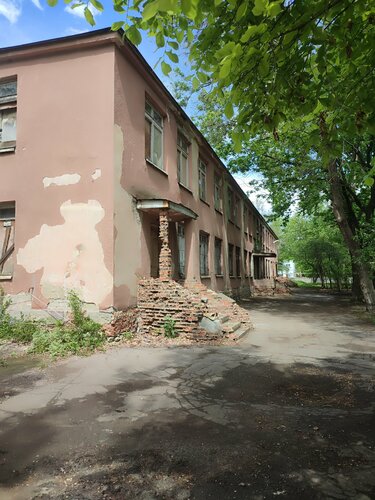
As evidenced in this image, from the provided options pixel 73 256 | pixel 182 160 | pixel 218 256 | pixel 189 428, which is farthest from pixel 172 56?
pixel 218 256

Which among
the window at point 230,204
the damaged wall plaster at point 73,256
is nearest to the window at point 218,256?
the window at point 230,204

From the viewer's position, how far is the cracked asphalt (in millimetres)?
2850

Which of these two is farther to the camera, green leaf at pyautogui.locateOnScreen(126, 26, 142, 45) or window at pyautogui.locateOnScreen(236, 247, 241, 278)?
window at pyautogui.locateOnScreen(236, 247, 241, 278)

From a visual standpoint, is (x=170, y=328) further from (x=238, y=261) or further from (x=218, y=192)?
(x=238, y=261)

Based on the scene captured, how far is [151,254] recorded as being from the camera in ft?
35.2

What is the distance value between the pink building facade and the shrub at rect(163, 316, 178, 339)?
41.1 inches

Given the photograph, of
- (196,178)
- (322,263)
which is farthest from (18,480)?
(322,263)

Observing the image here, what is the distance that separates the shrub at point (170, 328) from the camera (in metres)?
8.88

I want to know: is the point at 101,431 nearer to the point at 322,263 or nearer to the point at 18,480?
the point at 18,480

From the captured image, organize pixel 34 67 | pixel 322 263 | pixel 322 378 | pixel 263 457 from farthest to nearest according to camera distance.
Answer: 1. pixel 322 263
2. pixel 34 67
3. pixel 322 378
4. pixel 263 457

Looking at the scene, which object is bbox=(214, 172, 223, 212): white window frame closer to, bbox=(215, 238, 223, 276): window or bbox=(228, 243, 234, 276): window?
bbox=(215, 238, 223, 276): window

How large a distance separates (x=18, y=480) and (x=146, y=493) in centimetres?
106

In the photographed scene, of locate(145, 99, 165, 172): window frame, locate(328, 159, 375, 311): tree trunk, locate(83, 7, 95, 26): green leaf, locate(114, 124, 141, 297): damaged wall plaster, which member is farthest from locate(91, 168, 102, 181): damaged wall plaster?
locate(328, 159, 375, 311): tree trunk

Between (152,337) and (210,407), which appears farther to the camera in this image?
(152,337)
